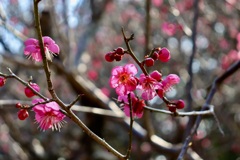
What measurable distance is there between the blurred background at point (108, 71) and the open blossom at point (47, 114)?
2.07 m

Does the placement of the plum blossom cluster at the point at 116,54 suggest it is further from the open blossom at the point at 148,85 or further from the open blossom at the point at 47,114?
the open blossom at the point at 47,114

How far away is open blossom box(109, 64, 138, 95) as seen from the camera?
4.38 ft

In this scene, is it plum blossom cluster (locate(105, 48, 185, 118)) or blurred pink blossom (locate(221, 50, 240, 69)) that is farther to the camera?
blurred pink blossom (locate(221, 50, 240, 69))

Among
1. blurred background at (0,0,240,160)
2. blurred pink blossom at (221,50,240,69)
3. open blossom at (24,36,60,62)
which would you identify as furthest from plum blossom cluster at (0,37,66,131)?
blurred pink blossom at (221,50,240,69)

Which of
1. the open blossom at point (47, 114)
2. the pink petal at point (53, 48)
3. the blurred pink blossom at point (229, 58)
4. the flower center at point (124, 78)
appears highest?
the blurred pink blossom at point (229, 58)

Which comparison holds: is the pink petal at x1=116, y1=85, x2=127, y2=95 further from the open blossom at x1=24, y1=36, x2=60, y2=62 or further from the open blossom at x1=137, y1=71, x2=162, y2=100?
the open blossom at x1=24, y1=36, x2=60, y2=62

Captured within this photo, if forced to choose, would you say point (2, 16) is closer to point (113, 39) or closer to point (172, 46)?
point (172, 46)

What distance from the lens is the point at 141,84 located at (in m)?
1.35

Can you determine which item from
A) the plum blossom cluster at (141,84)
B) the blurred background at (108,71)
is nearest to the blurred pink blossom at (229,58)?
the blurred background at (108,71)

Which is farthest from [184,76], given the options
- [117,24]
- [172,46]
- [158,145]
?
[158,145]

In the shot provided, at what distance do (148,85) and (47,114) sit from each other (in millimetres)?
334

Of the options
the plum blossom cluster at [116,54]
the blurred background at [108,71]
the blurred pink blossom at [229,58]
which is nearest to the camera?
the plum blossom cluster at [116,54]

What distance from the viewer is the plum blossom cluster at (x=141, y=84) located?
4.41ft

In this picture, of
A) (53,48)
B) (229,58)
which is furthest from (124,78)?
(229,58)
